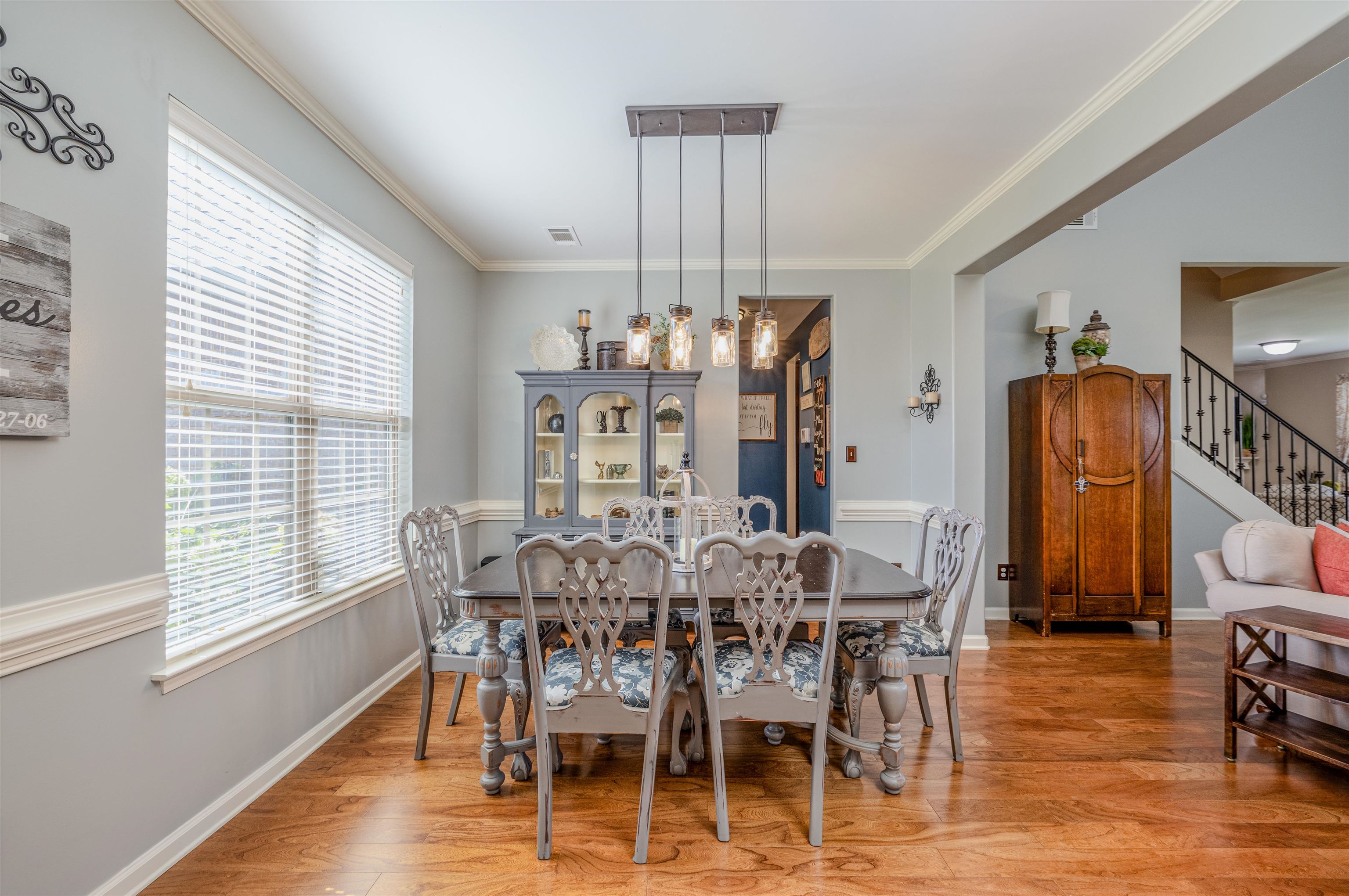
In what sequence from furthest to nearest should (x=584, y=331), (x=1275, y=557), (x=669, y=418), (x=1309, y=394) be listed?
1. (x=1309, y=394)
2. (x=584, y=331)
3. (x=669, y=418)
4. (x=1275, y=557)

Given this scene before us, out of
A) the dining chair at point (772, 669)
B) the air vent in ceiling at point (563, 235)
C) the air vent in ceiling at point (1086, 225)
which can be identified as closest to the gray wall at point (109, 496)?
the dining chair at point (772, 669)

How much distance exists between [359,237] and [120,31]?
1172 millimetres

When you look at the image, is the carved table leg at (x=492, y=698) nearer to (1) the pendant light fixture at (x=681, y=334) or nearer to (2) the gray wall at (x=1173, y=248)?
(1) the pendant light fixture at (x=681, y=334)

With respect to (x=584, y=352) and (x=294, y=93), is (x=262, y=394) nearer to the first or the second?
(x=294, y=93)

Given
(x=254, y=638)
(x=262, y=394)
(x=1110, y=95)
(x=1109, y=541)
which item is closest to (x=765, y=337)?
(x=1110, y=95)

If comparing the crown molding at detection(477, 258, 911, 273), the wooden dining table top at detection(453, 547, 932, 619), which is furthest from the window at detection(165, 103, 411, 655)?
the crown molding at detection(477, 258, 911, 273)

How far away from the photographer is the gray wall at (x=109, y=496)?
1344mm

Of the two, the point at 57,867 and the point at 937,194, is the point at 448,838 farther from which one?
the point at 937,194

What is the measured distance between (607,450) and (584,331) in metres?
0.88

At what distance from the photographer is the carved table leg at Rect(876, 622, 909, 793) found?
2.04 m

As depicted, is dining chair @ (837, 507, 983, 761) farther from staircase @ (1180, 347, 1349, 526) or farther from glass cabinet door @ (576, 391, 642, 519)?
staircase @ (1180, 347, 1349, 526)

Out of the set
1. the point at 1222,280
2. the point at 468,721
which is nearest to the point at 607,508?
the point at 468,721

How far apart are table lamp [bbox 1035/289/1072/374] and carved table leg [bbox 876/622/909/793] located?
114 inches

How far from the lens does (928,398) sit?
13.0 feet
